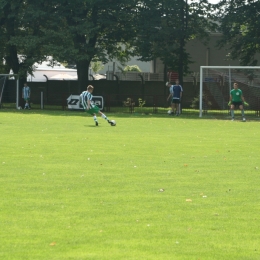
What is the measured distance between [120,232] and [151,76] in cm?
5035

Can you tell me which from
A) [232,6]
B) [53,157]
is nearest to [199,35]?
[232,6]

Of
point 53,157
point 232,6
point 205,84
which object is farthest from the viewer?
point 232,6

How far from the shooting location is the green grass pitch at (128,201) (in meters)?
7.71

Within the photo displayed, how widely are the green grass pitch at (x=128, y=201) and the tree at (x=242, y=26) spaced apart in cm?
2503

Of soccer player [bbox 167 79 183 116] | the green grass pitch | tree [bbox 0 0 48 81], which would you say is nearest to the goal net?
soccer player [bbox 167 79 183 116]

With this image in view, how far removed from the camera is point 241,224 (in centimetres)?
893

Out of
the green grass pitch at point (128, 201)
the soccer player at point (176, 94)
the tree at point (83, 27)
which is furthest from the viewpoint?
the tree at point (83, 27)

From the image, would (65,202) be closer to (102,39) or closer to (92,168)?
(92,168)

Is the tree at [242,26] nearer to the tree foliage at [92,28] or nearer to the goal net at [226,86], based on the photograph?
the tree foliage at [92,28]

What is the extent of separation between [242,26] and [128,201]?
36883 mm

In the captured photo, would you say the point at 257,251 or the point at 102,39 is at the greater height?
the point at 102,39

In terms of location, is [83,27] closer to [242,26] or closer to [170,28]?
[170,28]

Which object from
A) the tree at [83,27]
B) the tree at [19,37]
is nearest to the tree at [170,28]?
the tree at [83,27]

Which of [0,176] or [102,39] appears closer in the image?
[0,176]
